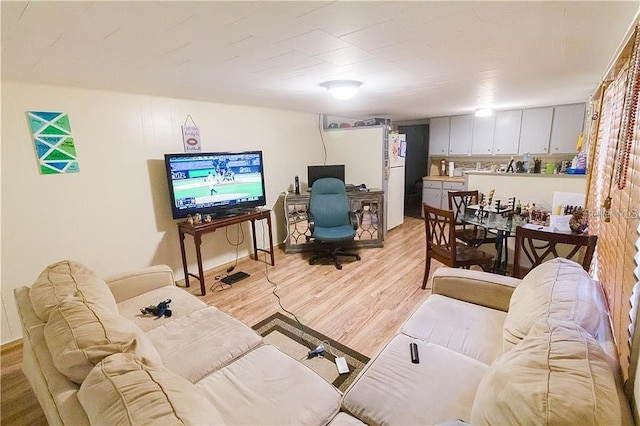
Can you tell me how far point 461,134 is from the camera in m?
5.59

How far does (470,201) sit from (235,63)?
3113 millimetres

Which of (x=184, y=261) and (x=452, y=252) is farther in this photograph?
(x=184, y=261)

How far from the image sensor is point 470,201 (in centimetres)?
364

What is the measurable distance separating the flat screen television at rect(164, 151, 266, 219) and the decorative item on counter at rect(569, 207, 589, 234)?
314 cm

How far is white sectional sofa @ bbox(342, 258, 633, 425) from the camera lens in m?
0.76

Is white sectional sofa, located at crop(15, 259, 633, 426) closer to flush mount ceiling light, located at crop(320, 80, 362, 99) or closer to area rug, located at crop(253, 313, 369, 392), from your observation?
area rug, located at crop(253, 313, 369, 392)

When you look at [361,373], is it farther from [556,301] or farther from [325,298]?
[325,298]

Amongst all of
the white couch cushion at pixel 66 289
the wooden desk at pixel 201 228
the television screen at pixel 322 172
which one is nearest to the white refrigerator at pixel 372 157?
the television screen at pixel 322 172

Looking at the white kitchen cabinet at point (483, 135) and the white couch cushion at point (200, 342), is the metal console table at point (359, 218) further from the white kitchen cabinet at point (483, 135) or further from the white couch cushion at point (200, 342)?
the white kitchen cabinet at point (483, 135)

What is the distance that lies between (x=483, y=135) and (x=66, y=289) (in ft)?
19.9

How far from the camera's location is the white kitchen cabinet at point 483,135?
526 centimetres

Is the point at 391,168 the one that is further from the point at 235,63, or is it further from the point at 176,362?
the point at 176,362

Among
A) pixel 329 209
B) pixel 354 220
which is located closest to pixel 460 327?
pixel 354 220

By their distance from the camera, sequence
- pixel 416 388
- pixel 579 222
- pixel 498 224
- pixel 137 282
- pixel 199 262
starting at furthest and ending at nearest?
1. pixel 199 262
2. pixel 498 224
3. pixel 579 222
4. pixel 137 282
5. pixel 416 388
